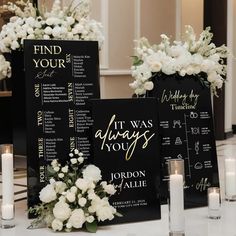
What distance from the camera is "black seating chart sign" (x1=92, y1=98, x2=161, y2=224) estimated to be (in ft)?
6.39

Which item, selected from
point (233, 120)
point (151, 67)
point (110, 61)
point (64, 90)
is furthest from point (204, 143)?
point (233, 120)

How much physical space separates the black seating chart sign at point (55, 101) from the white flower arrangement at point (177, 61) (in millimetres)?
217

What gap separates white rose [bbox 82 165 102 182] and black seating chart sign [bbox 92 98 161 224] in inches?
3.4

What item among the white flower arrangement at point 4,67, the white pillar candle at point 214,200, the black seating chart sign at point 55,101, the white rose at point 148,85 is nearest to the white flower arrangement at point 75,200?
the black seating chart sign at point 55,101

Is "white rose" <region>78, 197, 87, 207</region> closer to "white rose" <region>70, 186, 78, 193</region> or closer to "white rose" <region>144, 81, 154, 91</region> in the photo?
"white rose" <region>70, 186, 78, 193</region>

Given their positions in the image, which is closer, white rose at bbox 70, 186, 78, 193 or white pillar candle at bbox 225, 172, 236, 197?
white rose at bbox 70, 186, 78, 193

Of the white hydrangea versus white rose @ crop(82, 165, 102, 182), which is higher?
white rose @ crop(82, 165, 102, 182)

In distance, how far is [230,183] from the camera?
2.32 metres

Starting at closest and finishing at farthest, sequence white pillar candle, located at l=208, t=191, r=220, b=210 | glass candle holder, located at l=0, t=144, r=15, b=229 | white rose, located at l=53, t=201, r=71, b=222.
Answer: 1. white rose, located at l=53, t=201, r=71, b=222
2. glass candle holder, located at l=0, t=144, r=15, b=229
3. white pillar candle, located at l=208, t=191, r=220, b=210

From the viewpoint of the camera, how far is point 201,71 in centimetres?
226

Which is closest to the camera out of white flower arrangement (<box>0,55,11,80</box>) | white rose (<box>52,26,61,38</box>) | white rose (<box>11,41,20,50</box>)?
white rose (<box>52,26,61,38</box>)

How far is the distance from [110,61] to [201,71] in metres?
4.14

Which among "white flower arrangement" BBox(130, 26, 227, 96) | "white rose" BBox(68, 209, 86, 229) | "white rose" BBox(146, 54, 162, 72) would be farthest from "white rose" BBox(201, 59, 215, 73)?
"white rose" BBox(68, 209, 86, 229)

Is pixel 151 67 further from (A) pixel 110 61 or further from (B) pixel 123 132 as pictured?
(A) pixel 110 61
